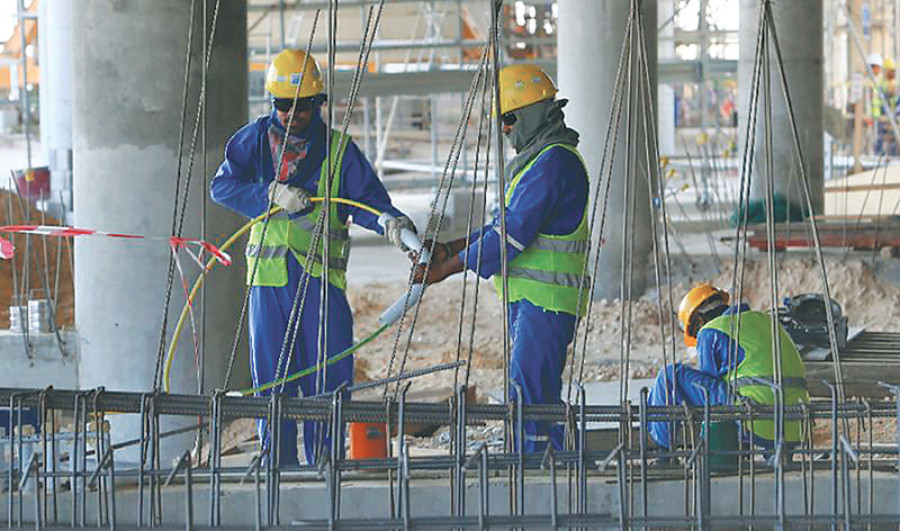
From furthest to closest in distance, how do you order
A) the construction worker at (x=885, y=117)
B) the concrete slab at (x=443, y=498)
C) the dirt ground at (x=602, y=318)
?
the construction worker at (x=885, y=117)
the dirt ground at (x=602, y=318)
the concrete slab at (x=443, y=498)

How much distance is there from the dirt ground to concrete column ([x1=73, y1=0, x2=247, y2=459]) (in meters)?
3.33

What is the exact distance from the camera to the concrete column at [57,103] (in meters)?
15.0

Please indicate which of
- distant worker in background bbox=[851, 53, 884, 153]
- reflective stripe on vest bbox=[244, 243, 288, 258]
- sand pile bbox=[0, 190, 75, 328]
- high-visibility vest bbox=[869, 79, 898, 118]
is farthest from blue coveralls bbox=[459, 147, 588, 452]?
distant worker in background bbox=[851, 53, 884, 153]

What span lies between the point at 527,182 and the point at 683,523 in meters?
3.16

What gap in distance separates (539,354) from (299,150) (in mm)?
1501

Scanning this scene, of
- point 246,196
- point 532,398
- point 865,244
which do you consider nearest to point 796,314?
point 532,398

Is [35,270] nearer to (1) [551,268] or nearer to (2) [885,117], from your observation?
(1) [551,268]

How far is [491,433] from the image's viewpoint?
8547 mm

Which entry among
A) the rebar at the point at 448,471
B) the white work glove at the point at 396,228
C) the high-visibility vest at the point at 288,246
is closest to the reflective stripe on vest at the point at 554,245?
the white work glove at the point at 396,228

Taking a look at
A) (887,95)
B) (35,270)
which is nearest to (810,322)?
(35,270)

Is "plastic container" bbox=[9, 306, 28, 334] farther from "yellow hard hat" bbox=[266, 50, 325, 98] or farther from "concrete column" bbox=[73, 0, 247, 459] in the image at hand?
"yellow hard hat" bbox=[266, 50, 325, 98]

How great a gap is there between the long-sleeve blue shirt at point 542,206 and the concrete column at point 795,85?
1134cm

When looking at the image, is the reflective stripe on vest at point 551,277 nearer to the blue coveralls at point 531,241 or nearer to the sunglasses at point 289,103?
the blue coveralls at point 531,241

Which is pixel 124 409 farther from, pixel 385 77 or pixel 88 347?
pixel 385 77
